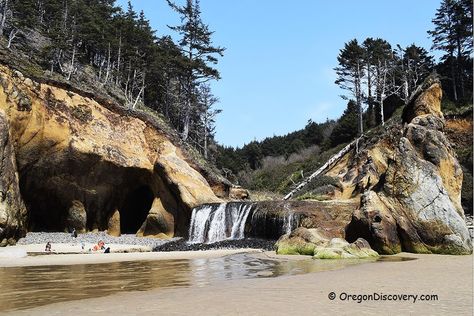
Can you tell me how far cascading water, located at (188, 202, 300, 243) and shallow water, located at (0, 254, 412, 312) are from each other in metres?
9.59

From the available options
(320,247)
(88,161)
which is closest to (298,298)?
(320,247)

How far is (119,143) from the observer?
35.1 metres

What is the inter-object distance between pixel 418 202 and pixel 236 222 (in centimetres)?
1307

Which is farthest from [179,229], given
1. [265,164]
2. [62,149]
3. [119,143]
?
[265,164]

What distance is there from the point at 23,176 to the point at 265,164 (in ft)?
211

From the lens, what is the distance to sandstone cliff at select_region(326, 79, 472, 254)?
20.2 m

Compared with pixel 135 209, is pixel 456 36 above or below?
above

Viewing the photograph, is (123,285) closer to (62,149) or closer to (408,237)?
(408,237)

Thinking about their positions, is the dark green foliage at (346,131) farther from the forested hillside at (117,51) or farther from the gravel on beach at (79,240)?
the gravel on beach at (79,240)

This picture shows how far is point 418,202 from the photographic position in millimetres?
21203

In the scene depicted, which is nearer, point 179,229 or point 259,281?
point 259,281

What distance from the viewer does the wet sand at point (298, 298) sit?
7906 millimetres

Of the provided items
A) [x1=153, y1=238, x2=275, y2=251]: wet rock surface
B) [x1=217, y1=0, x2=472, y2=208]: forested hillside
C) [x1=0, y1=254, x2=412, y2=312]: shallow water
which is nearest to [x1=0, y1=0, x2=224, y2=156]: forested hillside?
[x1=217, y1=0, x2=472, y2=208]: forested hillside

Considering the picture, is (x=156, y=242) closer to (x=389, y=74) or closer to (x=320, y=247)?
(x=320, y=247)
